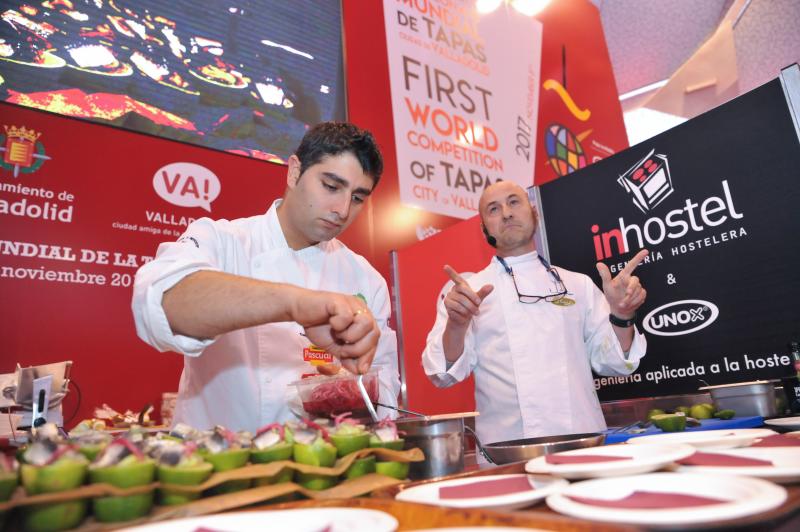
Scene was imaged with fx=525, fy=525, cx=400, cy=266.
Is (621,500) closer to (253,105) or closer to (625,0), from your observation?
(253,105)

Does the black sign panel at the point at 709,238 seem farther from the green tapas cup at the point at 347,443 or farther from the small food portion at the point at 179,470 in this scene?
the small food portion at the point at 179,470

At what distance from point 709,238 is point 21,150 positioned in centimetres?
311

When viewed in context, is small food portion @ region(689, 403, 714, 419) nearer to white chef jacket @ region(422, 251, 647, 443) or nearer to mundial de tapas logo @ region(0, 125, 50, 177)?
white chef jacket @ region(422, 251, 647, 443)

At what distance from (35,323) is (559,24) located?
5.28 meters

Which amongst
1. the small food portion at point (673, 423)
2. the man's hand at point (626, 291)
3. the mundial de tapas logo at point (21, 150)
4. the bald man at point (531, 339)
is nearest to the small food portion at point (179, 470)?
the small food portion at point (673, 423)

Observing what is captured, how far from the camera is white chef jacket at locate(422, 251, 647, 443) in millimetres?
2174

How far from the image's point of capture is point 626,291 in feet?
6.62

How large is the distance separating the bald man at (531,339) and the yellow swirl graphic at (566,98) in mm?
3038

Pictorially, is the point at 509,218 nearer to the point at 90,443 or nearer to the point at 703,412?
the point at 703,412

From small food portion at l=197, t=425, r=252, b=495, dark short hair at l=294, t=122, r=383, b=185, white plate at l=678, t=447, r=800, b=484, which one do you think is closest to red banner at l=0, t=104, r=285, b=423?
dark short hair at l=294, t=122, r=383, b=185

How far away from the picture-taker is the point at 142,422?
231cm

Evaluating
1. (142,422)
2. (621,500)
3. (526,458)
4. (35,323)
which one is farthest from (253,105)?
(621,500)

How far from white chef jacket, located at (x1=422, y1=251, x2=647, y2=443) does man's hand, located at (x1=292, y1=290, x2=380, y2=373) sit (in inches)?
44.3

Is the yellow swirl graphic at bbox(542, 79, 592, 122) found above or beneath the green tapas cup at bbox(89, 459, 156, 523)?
above
